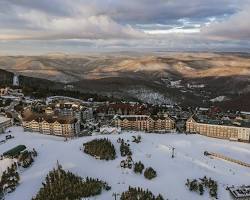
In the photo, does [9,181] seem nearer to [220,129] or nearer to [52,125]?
[52,125]

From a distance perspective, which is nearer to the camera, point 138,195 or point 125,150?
point 138,195

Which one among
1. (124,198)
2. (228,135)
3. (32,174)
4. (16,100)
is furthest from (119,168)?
(16,100)

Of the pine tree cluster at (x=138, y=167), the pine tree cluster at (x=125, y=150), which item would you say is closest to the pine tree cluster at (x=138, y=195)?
the pine tree cluster at (x=138, y=167)

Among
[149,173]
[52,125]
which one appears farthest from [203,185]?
[52,125]

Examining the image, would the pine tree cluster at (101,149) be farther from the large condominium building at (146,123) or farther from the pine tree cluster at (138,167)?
the large condominium building at (146,123)

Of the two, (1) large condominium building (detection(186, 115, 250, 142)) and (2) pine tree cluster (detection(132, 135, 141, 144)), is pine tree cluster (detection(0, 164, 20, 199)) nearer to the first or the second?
(2) pine tree cluster (detection(132, 135, 141, 144))
